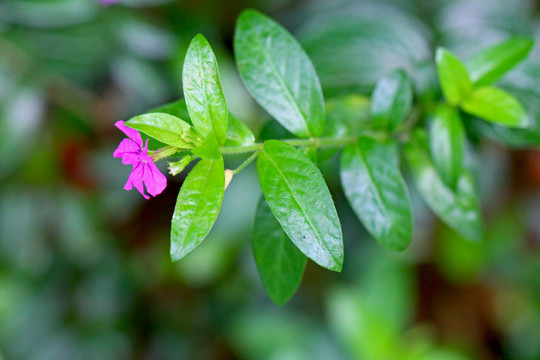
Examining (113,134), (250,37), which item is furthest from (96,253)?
(250,37)

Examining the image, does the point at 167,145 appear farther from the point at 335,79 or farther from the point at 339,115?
the point at 335,79

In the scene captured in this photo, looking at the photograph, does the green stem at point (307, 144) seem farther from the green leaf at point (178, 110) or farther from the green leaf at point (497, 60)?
the green leaf at point (497, 60)

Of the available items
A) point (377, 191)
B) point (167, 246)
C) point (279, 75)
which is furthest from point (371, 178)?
point (167, 246)

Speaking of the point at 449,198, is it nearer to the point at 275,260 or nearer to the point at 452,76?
the point at 452,76

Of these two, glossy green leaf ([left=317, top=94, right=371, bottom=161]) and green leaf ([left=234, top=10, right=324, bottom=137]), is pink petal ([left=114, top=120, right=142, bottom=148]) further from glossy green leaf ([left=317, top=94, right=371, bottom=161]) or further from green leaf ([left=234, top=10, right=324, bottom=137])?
glossy green leaf ([left=317, top=94, right=371, bottom=161])

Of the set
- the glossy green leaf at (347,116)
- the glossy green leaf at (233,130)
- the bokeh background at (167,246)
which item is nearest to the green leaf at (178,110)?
the glossy green leaf at (233,130)
